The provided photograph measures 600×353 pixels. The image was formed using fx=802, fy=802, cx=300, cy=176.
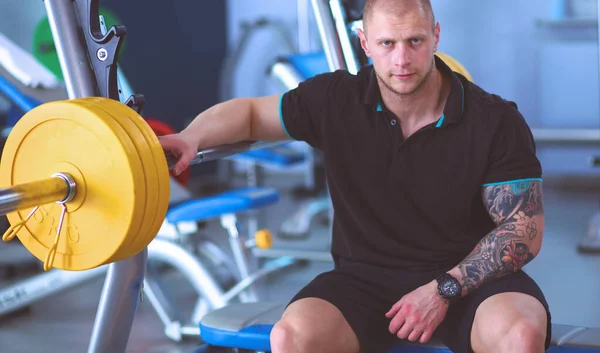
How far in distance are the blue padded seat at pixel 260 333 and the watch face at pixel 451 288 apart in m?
0.11

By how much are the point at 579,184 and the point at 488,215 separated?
12.7 ft

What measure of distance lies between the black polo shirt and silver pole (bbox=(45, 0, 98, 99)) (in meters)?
0.47

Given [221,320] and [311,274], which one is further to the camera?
[311,274]

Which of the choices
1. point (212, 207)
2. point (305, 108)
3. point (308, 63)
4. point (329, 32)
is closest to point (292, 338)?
point (305, 108)

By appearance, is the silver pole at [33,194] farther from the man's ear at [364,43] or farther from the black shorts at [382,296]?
the man's ear at [364,43]

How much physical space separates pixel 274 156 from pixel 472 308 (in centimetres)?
243

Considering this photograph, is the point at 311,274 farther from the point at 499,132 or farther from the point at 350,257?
the point at 499,132

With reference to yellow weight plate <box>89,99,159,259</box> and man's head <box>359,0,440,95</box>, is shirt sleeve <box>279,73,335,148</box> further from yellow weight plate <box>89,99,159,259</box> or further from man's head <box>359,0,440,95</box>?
yellow weight plate <box>89,99,159,259</box>

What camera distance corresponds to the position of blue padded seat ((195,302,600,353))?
1.54 meters

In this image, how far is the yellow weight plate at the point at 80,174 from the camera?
117 centimetres

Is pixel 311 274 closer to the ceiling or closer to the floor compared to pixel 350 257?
closer to the floor

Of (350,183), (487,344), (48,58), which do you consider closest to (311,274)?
(48,58)

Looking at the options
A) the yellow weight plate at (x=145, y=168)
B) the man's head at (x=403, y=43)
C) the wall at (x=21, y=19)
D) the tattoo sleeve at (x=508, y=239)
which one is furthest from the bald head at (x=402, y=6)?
the wall at (x=21, y=19)

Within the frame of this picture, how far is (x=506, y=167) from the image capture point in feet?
5.11
